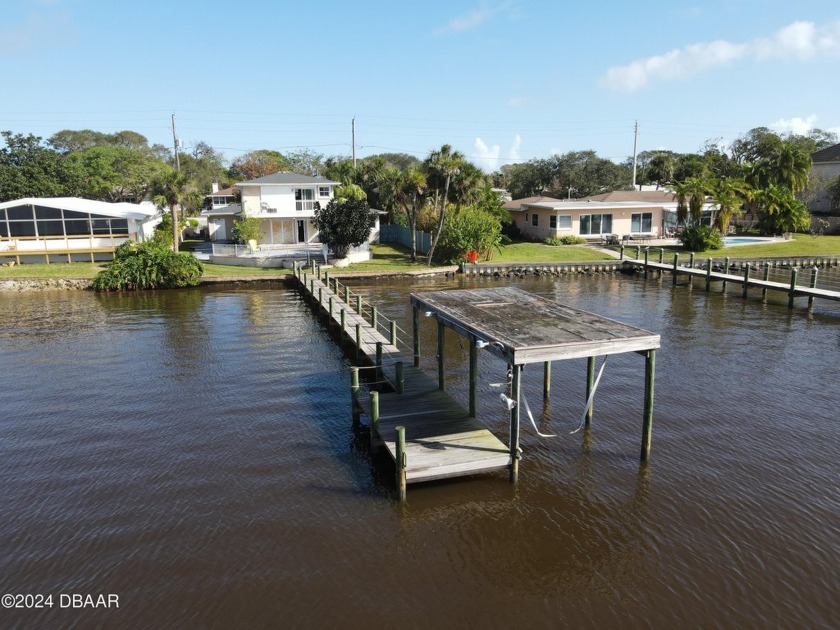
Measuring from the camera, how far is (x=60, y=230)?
1642 inches

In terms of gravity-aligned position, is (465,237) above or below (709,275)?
above

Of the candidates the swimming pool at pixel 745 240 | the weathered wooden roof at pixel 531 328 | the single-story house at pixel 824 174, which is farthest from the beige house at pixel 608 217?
the weathered wooden roof at pixel 531 328

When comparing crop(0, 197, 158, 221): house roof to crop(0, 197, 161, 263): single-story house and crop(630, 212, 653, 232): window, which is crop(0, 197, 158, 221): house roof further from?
crop(630, 212, 653, 232): window

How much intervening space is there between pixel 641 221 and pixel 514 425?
1757 inches

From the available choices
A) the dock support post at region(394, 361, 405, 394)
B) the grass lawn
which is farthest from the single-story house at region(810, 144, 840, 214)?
the dock support post at region(394, 361, 405, 394)

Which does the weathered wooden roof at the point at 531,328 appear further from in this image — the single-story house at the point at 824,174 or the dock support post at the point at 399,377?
the single-story house at the point at 824,174

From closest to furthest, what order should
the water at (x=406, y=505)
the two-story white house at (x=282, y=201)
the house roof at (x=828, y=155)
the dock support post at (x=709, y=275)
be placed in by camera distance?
the water at (x=406, y=505), the dock support post at (x=709, y=275), the two-story white house at (x=282, y=201), the house roof at (x=828, y=155)

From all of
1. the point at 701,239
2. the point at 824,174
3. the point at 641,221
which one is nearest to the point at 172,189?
the point at 641,221

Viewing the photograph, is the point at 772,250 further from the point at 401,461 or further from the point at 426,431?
the point at 401,461

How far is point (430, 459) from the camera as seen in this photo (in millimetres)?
12258

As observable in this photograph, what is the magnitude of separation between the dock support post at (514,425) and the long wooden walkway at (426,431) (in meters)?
0.16

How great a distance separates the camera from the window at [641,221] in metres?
52.4

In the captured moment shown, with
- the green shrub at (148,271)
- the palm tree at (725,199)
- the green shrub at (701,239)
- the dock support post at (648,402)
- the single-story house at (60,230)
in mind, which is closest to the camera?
the dock support post at (648,402)

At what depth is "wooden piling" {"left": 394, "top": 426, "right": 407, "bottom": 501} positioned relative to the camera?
11.6 meters
